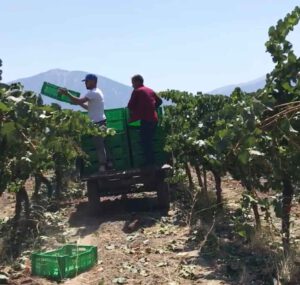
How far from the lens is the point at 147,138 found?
8867mm

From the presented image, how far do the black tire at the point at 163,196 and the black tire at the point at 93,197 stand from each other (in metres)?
1.05

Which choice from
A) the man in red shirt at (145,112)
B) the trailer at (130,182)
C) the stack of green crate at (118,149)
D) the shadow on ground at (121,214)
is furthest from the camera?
the stack of green crate at (118,149)

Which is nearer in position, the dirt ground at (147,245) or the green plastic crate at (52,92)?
the dirt ground at (147,245)

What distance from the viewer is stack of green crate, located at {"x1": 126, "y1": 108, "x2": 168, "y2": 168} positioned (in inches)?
366

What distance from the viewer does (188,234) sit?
737 cm

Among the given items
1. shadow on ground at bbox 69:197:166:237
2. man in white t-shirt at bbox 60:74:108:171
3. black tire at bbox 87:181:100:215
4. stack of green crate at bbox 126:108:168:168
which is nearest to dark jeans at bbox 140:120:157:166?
stack of green crate at bbox 126:108:168:168

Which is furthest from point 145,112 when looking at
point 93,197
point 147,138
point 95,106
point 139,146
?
point 93,197

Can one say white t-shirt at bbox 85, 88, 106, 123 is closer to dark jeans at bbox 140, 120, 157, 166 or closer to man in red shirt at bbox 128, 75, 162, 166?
man in red shirt at bbox 128, 75, 162, 166

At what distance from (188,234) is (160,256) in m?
1.04

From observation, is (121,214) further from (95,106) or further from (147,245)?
(147,245)

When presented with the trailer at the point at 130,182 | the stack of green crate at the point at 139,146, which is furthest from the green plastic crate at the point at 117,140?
the trailer at the point at 130,182

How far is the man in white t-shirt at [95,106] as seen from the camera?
→ 8867 millimetres

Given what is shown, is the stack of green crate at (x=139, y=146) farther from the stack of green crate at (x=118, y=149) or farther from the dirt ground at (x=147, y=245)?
the dirt ground at (x=147, y=245)

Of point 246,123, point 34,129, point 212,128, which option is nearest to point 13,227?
point 212,128
